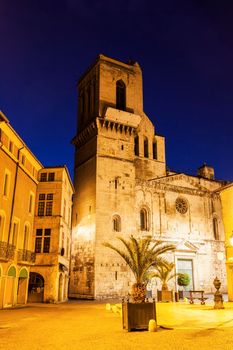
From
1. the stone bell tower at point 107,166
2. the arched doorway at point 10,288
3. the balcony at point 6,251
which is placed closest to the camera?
the balcony at point 6,251

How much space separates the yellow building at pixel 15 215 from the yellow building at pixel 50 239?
1000 mm

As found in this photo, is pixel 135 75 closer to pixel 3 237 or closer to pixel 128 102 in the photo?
pixel 128 102

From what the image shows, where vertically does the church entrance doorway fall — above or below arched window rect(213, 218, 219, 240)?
below

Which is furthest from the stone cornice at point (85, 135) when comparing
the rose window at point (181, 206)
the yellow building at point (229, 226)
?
the yellow building at point (229, 226)

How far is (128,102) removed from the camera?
3962 centimetres

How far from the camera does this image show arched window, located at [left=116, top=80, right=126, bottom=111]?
39569 mm

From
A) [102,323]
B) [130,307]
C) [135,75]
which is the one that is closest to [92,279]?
[102,323]

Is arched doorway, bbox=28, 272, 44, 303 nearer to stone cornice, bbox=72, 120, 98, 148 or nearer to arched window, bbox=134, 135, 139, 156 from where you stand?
stone cornice, bbox=72, 120, 98, 148

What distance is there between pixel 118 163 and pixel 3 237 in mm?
17604

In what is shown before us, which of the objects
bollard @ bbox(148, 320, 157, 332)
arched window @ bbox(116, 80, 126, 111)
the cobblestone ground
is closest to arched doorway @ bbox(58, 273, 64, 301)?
the cobblestone ground

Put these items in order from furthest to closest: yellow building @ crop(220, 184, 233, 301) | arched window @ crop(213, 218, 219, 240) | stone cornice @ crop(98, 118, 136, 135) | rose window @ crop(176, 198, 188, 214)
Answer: arched window @ crop(213, 218, 219, 240) < rose window @ crop(176, 198, 188, 214) < stone cornice @ crop(98, 118, 136, 135) < yellow building @ crop(220, 184, 233, 301)

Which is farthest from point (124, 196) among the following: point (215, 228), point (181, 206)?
point (215, 228)

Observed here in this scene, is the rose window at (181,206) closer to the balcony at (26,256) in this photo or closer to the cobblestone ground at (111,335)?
the balcony at (26,256)

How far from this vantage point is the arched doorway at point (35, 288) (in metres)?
27.1
